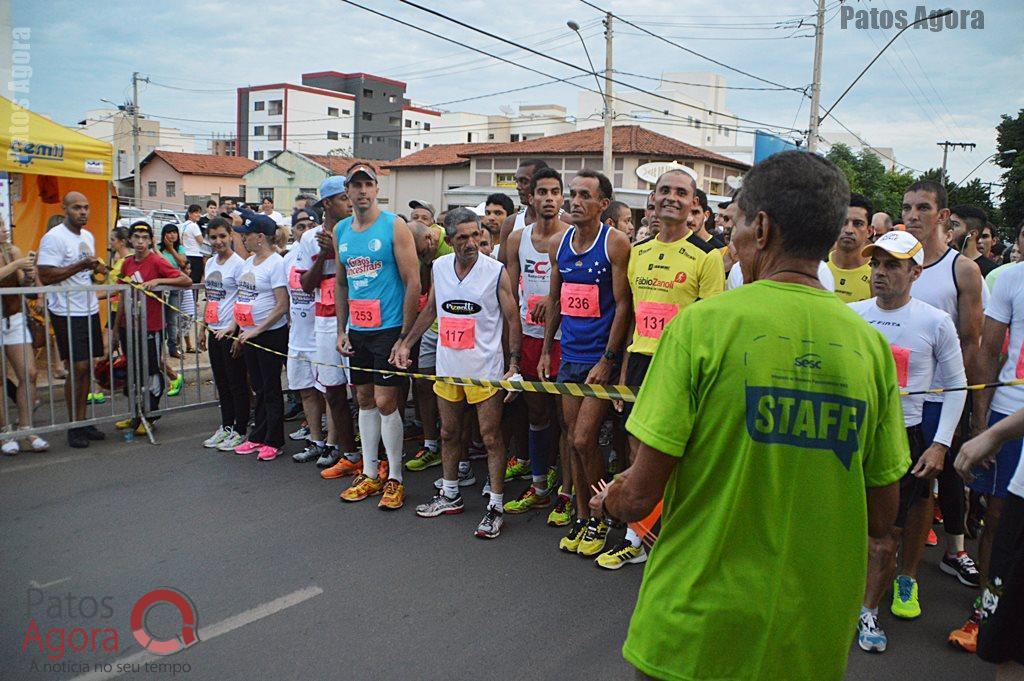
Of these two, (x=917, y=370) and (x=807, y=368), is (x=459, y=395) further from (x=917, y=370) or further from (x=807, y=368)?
(x=807, y=368)

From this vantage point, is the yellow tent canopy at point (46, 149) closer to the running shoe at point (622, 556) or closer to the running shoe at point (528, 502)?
the running shoe at point (528, 502)

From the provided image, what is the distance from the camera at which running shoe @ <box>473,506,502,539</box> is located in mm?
4930

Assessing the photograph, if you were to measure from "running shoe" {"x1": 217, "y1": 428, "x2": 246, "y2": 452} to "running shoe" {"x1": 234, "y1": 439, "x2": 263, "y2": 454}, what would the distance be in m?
0.07

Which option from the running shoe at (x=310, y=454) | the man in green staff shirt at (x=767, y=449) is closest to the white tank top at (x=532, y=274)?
the running shoe at (x=310, y=454)

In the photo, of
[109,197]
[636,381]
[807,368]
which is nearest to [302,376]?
[636,381]

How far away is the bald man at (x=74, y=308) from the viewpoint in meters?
6.84

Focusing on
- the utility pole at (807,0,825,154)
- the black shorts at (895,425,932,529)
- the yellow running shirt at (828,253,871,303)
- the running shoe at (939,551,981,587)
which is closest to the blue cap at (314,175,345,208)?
the yellow running shirt at (828,253,871,303)

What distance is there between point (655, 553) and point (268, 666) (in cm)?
227

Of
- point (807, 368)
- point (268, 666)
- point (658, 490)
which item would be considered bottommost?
point (268, 666)

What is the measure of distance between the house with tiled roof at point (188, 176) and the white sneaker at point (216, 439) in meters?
54.1

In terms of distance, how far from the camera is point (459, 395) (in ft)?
17.1

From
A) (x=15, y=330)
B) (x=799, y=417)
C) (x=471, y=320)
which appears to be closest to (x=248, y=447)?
(x=15, y=330)

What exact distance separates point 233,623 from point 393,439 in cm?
201

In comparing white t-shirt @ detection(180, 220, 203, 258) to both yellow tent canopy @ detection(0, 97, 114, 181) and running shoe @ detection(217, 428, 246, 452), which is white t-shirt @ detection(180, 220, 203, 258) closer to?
yellow tent canopy @ detection(0, 97, 114, 181)
